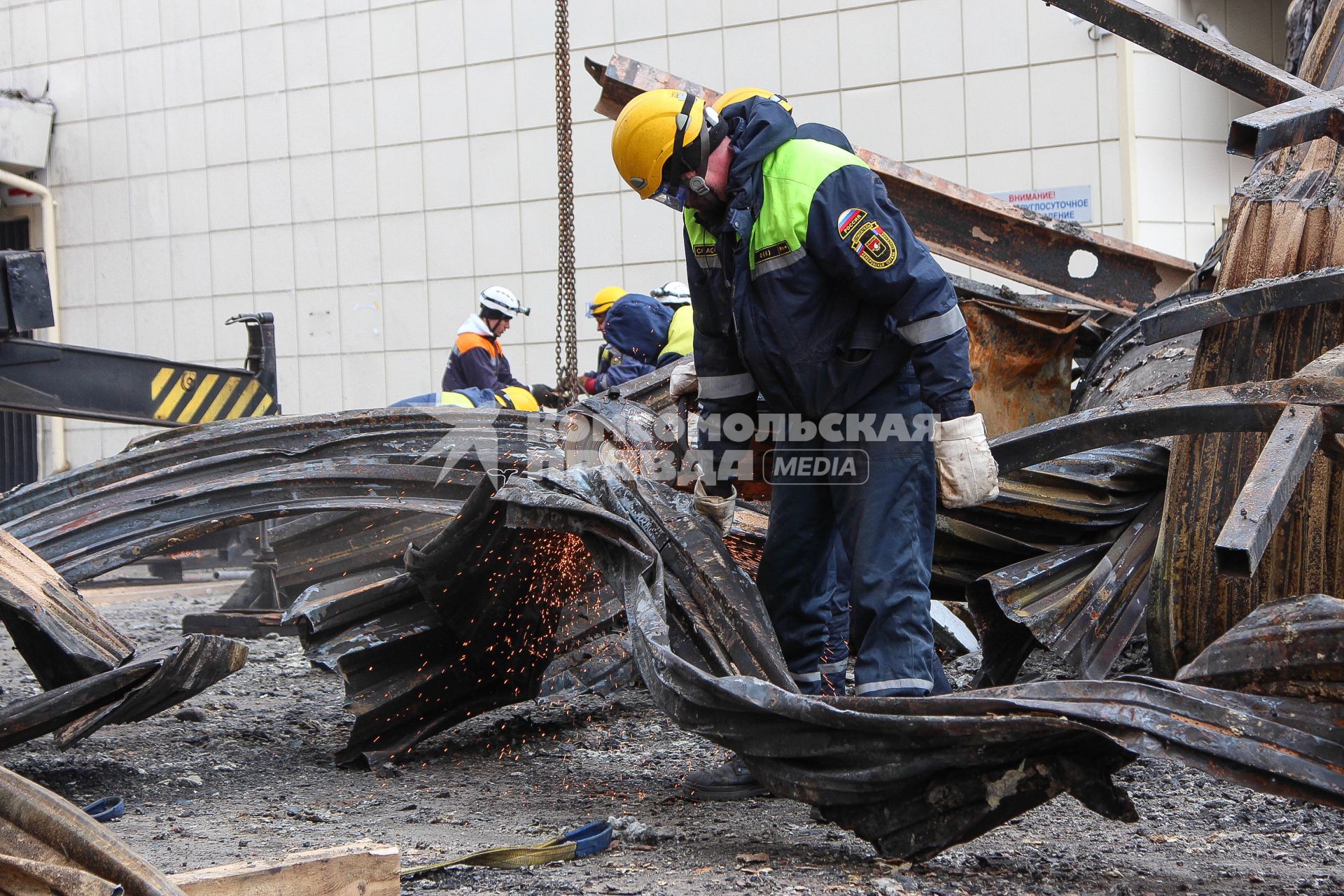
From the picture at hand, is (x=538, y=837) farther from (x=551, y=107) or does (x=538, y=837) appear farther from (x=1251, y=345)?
(x=551, y=107)

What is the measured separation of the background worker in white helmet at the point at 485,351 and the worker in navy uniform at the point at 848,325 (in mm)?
4606

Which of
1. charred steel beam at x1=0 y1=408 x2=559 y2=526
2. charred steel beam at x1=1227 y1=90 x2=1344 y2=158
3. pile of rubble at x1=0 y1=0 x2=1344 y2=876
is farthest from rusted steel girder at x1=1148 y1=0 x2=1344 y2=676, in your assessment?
charred steel beam at x1=0 y1=408 x2=559 y2=526

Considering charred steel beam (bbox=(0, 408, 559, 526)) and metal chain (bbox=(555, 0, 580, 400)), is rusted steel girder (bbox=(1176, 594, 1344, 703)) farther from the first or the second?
metal chain (bbox=(555, 0, 580, 400))

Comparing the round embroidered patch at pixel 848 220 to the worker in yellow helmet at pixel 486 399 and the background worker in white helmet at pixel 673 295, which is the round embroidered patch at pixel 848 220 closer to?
the worker in yellow helmet at pixel 486 399

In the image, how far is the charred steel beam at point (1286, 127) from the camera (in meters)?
2.85

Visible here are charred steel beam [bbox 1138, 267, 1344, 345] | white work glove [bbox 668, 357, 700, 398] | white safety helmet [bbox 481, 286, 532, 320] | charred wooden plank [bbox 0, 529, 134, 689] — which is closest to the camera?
charred steel beam [bbox 1138, 267, 1344, 345]

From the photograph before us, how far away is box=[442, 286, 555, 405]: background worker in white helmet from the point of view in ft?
26.0

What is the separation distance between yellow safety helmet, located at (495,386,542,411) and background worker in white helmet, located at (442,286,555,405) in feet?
1.23

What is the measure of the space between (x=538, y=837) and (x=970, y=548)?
64.1 inches

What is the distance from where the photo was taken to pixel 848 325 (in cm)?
305

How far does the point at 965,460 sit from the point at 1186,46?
1988 mm

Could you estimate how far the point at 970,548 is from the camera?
3896 mm

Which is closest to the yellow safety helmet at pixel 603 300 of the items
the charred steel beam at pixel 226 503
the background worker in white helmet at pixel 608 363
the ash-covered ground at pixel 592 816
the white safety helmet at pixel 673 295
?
the background worker in white helmet at pixel 608 363

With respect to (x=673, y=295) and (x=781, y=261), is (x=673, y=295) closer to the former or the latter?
(x=673, y=295)
